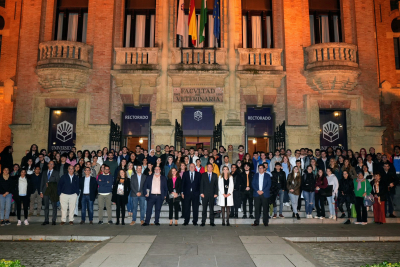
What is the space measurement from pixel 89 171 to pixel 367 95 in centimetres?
1444

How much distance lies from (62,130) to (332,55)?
1476 cm

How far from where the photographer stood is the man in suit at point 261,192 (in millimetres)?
10141

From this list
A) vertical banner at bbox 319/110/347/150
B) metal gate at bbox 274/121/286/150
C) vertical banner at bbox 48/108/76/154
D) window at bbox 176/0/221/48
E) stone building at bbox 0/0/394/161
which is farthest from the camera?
window at bbox 176/0/221/48

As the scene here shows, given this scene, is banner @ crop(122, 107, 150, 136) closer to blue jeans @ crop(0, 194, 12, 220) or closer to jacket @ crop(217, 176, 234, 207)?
blue jeans @ crop(0, 194, 12, 220)

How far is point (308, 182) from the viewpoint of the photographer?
1074 centimetres

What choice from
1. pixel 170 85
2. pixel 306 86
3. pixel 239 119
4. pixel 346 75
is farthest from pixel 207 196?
pixel 346 75

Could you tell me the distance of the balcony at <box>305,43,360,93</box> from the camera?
616 inches

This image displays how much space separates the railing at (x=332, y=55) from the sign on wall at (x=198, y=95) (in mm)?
4941

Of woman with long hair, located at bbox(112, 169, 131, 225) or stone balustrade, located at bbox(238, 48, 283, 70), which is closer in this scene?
woman with long hair, located at bbox(112, 169, 131, 225)

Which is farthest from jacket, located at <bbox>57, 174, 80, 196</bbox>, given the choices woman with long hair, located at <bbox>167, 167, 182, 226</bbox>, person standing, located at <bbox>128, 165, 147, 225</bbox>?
woman with long hair, located at <bbox>167, 167, 182, 226</bbox>

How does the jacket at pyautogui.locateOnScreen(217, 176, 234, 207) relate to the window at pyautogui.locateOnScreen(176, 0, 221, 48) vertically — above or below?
below

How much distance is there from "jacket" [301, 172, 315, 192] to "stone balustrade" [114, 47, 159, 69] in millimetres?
9773

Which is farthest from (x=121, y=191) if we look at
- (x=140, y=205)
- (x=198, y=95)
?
(x=198, y=95)

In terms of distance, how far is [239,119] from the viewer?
16.3 metres
